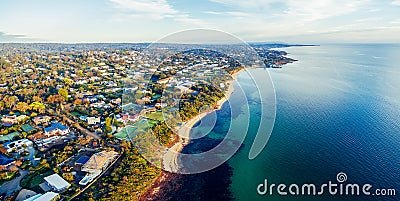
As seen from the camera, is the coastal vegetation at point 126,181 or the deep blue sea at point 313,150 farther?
the deep blue sea at point 313,150

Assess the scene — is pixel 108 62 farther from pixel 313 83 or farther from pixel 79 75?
pixel 313 83

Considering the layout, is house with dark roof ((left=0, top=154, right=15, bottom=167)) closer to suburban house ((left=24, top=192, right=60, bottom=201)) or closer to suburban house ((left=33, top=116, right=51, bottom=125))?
suburban house ((left=24, top=192, right=60, bottom=201))

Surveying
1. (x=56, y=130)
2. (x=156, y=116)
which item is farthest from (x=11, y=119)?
(x=156, y=116)

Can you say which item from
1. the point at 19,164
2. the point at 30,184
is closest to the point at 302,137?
the point at 30,184

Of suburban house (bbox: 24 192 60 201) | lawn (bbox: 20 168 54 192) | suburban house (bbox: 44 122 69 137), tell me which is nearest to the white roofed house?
suburban house (bbox: 44 122 69 137)

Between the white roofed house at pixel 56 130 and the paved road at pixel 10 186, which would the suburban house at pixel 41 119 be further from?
the paved road at pixel 10 186

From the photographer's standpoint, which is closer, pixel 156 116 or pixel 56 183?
pixel 56 183

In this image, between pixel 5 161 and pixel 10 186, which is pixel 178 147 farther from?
pixel 5 161

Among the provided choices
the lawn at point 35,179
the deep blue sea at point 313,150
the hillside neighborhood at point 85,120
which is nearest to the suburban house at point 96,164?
the hillside neighborhood at point 85,120
